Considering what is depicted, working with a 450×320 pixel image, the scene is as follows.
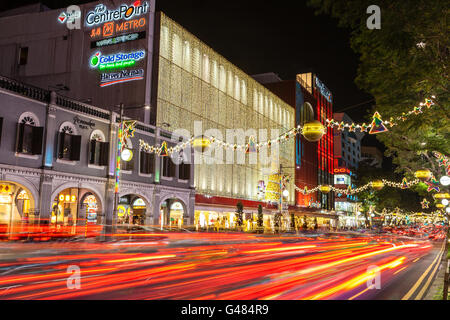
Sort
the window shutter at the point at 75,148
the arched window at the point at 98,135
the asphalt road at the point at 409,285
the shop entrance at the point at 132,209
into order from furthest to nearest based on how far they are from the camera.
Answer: the shop entrance at the point at 132,209, the arched window at the point at 98,135, the window shutter at the point at 75,148, the asphalt road at the point at 409,285

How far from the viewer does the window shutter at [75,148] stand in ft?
90.2

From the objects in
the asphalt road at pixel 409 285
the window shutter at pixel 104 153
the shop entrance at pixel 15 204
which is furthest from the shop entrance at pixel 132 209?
the asphalt road at pixel 409 285

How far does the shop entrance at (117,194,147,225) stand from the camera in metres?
34.9

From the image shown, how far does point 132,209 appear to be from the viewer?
1414 inches

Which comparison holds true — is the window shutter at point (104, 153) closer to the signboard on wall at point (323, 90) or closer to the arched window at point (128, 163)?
the arched window at point (128, 163)

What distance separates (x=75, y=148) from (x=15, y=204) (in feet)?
16.8

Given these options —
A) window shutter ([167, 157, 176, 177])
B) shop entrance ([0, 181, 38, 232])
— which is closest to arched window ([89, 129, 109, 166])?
shop entrance ([0, 181, 38, 232])

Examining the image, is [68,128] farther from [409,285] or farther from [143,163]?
[409,285]

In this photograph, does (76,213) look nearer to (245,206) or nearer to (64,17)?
(64,17)

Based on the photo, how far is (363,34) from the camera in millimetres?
10984

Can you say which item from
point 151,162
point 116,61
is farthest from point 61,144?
point 116,61

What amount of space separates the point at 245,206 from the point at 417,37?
42.6 metres

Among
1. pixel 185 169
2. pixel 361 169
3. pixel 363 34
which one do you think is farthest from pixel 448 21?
pixel 361 169

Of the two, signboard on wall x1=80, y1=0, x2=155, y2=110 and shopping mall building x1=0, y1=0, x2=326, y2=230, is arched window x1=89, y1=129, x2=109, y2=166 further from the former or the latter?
signboard on wall x1=80, y1=0, x2=155, y2=110
